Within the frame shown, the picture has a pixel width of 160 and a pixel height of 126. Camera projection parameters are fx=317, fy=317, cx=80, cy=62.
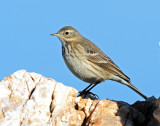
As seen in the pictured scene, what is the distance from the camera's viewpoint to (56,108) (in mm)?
7699

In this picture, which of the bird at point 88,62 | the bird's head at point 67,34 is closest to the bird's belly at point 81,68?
the bird at point 88,62

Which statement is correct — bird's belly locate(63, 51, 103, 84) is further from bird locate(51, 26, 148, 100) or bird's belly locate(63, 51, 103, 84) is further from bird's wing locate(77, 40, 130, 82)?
bird's wing locate(77, 40, 130, 82)

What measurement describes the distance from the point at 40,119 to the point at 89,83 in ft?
13.1


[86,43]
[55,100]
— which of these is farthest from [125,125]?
[86,43]

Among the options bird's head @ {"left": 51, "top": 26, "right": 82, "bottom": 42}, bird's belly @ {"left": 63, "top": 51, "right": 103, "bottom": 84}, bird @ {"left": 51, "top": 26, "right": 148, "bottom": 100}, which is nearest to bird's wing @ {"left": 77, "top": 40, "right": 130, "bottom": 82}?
bird @ {"left": 51, "top": 26, "right": 148, "bottom": 100}

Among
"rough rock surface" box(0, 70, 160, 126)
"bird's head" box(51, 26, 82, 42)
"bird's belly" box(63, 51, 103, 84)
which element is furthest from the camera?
"bird's head" box(51, 26, 82, 42)

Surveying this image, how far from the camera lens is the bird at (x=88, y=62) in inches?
419

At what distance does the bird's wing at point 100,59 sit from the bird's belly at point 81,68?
0.35 metres

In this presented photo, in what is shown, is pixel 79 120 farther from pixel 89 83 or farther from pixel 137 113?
pixel 89 83

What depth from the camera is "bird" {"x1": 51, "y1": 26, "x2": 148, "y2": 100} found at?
1063cm

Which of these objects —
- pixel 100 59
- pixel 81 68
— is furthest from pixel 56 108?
pixel 100 59

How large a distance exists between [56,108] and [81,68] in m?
3.06

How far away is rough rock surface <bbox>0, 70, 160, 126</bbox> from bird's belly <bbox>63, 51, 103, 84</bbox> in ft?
6.58

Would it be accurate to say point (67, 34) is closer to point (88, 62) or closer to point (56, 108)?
point (88, 62)
